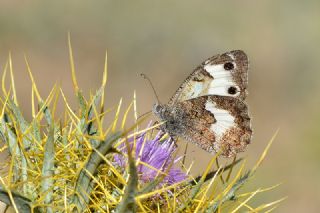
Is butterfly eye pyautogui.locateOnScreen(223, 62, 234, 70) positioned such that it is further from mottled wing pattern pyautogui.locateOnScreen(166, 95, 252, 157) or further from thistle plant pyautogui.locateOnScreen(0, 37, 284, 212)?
thistle plant pyautogui.locateOnScreen(0, 37, 284, 212)

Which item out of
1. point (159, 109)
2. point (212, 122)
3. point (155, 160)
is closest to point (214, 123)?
point (212, 122)

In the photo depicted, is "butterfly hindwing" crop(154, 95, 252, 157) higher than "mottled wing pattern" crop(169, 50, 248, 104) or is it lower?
lower

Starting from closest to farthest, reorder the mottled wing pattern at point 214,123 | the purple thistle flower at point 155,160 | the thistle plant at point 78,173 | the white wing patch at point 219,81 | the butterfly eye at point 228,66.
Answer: the thistle plant at point 78,173
the purple thistle flower at point 155,160
the mottled wing pattern at point 214,123
the white wing patch at point 219,81
the butterfly eye at point 228,66

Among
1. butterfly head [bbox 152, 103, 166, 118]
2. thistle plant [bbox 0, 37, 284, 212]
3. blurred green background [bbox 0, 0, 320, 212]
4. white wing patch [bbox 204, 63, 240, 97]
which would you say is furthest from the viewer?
blurred green background [bbox 0, 0, 320, 212]

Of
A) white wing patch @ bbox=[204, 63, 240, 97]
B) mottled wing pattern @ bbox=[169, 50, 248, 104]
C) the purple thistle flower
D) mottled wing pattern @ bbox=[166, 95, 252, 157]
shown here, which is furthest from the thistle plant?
white wing patch @ bbox=[204, 63, 240, 97]

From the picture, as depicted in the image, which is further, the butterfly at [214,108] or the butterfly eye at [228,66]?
the butterfly eye at [228,66]

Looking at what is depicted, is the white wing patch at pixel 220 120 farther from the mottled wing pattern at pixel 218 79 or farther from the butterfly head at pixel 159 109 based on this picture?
the butterfly head at pixel 159 109

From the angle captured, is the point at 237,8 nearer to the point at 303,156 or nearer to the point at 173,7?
the point at 173,7

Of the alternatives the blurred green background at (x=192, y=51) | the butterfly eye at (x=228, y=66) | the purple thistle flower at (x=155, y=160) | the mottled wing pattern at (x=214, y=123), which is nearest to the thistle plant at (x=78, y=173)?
the purple thistle flower at (x=155, y=160)

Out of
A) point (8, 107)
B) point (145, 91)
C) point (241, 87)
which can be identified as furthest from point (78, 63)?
point (8, 107)
